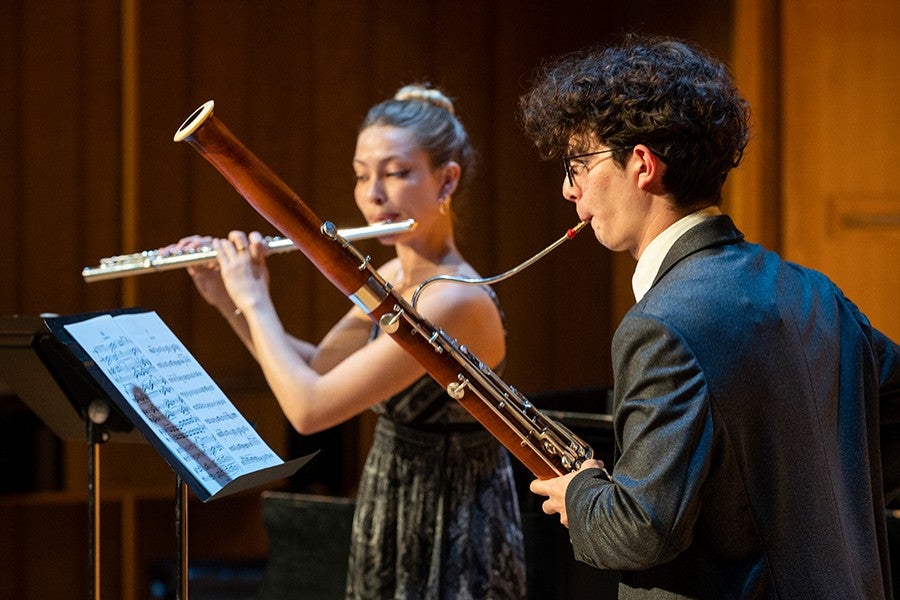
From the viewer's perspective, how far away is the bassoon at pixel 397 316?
4.94 ft

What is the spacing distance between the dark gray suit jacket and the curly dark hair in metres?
0.08

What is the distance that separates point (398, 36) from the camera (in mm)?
4270

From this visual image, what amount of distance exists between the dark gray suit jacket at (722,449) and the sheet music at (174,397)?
0.54 metres

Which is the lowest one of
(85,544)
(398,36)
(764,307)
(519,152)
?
(85,544)

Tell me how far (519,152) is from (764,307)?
10.4 feet

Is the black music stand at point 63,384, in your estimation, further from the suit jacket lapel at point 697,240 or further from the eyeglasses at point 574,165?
the suit jacket lapel at point 697,240

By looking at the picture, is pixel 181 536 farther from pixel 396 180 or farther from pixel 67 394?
pixel 396 180

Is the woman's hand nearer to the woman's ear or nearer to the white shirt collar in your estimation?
the woman's ear

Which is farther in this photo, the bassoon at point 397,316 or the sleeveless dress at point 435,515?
the sleeveless dress at point 435,515

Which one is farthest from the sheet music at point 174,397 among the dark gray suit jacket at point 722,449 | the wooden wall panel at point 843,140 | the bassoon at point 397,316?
the wooden wall panel at point 843,140

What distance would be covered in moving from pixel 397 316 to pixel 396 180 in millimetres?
790

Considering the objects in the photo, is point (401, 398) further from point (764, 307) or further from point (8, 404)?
point (8, 404)

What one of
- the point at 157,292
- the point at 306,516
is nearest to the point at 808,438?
the point at 306,516

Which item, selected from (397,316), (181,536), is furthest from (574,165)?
(181,536)
